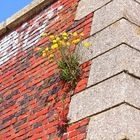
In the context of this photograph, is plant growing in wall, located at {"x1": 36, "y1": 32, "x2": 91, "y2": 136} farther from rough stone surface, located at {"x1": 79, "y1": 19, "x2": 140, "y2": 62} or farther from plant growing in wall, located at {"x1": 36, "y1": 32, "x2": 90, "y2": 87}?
rough stone surface, located at {"x1": 79, "y1": 19, "x2": 140, "y2": 62}

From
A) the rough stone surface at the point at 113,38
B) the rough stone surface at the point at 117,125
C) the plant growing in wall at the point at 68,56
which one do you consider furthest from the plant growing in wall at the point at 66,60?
the rough stone surface at the point at 117,125

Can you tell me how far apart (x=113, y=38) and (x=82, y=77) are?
21.1 inches

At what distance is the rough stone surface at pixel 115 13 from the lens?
4375mm

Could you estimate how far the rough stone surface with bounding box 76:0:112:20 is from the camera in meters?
4.84

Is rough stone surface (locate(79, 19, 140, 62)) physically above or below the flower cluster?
below

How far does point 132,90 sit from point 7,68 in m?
2.70

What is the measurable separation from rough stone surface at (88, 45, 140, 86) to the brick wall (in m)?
0.16

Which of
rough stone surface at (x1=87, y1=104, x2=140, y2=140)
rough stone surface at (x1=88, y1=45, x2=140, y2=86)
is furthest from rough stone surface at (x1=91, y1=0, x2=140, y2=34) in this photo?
rough stone surface at (x1=87, y1=104, x2=140, y2=140)

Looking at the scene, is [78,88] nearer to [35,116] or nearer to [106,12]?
[35,116]

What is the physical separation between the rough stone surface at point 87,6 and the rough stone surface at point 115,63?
36.4 inches

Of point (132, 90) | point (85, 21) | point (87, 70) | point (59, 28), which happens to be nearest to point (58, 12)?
point (59, 28)

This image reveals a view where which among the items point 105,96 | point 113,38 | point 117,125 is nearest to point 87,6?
point 113,38

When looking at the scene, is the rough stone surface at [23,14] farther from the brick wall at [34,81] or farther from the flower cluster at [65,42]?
the flower cluster at [65,42]

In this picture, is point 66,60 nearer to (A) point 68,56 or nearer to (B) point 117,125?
(A) point 68,56
